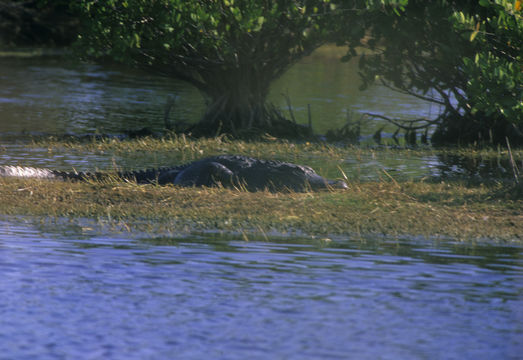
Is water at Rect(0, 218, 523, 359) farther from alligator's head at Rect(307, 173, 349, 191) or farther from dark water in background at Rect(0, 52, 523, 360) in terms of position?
alligator's head at Rect(307, 173, 349, 191)

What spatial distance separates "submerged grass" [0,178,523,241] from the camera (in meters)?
7.66

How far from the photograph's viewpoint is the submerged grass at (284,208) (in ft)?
25.1

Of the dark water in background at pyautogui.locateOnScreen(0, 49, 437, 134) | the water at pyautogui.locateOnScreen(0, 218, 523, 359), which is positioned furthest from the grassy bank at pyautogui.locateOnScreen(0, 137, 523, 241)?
the dark water in background at pyautogui.locateOnScreen(0, 49, 437, 134)

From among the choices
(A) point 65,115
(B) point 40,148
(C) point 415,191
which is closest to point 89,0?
(B) point 40,148

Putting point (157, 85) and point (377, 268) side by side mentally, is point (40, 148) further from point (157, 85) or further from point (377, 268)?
point (157, 85)

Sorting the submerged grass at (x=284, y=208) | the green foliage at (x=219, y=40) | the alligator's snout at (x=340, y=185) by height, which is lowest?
the submerged grass at (x=284, y=208)

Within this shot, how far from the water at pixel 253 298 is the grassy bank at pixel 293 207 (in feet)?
2.05

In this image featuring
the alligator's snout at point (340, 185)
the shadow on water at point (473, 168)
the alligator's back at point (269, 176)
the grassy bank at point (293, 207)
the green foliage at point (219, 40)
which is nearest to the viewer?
the grassy bank at point (293, 207)

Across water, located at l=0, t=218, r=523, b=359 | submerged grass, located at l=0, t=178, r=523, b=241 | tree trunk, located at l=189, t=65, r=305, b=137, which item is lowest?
water, located at l=0, t=218, r=523, b=359

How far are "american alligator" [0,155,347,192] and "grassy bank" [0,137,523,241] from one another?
1.40 feet

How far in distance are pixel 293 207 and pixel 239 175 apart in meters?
1.70

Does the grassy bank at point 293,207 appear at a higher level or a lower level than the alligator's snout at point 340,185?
lower

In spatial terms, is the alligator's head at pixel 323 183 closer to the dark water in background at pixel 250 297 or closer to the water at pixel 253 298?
the dark water in background at pixel 250 297

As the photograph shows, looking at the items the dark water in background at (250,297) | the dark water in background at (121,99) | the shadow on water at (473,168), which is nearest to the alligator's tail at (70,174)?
the dark water in background at (250,297)
